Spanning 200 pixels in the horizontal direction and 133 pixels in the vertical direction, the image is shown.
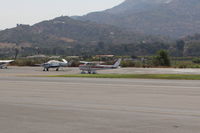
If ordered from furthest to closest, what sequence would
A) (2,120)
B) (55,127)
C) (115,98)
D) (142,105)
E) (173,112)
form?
(115,98) < (142,105) < (173,112) < (2,120) < (55,127)

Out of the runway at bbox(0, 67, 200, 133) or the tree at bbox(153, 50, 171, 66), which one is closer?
the runway at bbox(0, 67, 200, 133)

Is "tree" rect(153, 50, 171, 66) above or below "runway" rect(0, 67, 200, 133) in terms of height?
above

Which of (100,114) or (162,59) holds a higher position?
(162,59)

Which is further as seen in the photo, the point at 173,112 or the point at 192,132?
the point at 173,112

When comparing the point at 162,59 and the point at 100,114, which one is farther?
the point at 162,59

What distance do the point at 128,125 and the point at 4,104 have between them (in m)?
7.26

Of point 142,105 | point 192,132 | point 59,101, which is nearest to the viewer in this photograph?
point 192,132

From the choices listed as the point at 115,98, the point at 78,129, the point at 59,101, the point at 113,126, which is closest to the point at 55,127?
the point at 78,129

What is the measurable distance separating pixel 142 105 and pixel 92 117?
150 inches

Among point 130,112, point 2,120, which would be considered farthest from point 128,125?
point 2,120

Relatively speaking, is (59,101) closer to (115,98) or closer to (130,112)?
(115,98)

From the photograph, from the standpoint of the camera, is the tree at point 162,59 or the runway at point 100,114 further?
the tree at point 162,59

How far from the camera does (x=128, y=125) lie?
11828mm

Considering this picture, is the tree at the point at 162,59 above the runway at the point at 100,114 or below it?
above
